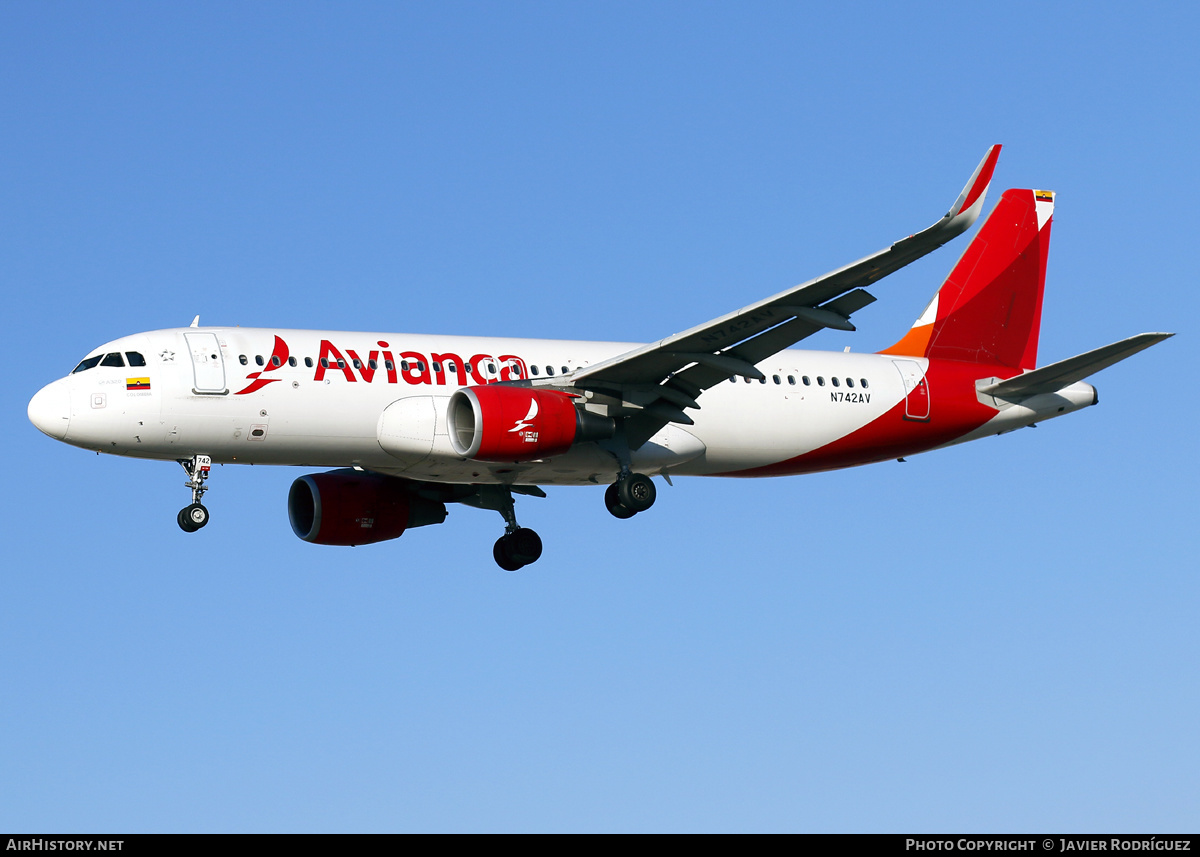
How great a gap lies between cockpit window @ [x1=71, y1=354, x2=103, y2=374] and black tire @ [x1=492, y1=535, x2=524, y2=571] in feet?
35.7

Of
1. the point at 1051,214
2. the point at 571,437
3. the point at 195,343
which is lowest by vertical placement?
the point at 571,437

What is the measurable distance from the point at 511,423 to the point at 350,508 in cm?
709

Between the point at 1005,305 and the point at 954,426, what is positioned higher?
the point at 1005,305

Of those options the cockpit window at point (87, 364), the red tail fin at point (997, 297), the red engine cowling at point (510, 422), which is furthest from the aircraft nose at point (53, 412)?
the red tail fin at point (997, 297)

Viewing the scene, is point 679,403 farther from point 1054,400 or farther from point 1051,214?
point 1051,214

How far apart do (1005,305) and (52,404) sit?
922 inches

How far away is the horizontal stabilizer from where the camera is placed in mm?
32844

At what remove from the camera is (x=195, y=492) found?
32812 mm

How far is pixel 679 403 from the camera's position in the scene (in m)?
34.4

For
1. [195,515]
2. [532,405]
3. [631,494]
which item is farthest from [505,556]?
[195,515]

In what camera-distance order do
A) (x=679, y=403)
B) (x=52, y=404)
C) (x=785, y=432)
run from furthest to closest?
1. (x=785, y=432)
2. (x=679, y=403)
3. (x=52, y=404)

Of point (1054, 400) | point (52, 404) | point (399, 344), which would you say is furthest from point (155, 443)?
point (1054, 400)

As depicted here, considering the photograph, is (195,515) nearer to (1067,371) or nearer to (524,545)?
(524,545)

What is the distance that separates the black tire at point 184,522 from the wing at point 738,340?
26.3 feet
